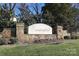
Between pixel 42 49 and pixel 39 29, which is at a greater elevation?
→ pixel 39 29

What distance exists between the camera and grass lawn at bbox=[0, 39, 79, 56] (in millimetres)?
20172

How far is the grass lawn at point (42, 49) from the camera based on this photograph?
20172mm

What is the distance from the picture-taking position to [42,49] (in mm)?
20219

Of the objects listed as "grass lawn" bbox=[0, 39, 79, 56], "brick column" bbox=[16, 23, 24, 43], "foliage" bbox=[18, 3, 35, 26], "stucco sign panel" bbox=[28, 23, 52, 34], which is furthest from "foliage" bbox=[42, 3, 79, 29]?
"brick column" bbox=[16, 23, 24, 43]

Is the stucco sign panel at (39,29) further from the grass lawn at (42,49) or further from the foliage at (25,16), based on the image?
the grass lawn at (42,49)

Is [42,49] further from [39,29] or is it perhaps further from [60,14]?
[60,14]

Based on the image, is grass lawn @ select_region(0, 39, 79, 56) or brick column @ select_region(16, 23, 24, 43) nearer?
grass lawn @ select_region(0, 39, 79, 56)

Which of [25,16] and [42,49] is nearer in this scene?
[42,49]

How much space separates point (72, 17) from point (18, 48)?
6.32 feet

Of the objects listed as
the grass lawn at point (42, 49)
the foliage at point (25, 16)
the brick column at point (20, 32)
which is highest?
the foliage at point (25, 16)

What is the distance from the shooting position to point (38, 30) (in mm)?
20391

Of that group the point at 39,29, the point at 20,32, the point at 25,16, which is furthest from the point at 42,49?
the point at 25,16

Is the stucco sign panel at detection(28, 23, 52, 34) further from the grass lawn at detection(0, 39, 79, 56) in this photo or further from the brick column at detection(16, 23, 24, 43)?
the grass lawn at detection(0, 39, 79, 56)

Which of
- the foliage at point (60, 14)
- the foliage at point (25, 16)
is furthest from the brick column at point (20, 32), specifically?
the foliage at point (60, 14)
